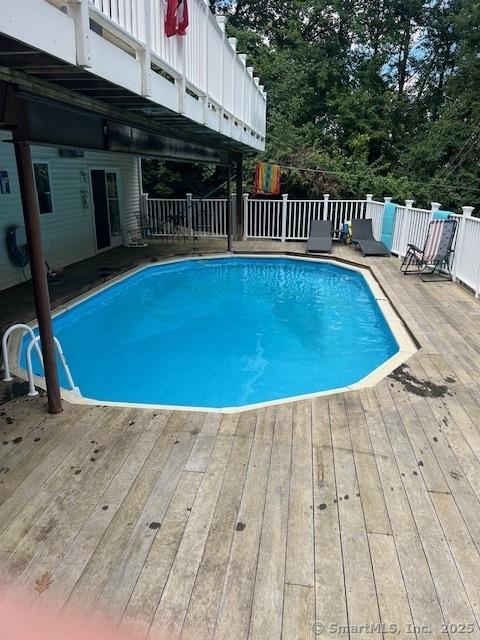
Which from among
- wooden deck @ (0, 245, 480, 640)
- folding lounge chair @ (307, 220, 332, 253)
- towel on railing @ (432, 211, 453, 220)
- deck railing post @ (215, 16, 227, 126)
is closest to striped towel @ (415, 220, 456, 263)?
towel on railing @ (432, 211, 453, 220)

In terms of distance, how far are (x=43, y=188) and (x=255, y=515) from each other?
8.17m

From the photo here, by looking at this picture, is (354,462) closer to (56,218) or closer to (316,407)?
(316,407)

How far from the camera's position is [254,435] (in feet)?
10.2

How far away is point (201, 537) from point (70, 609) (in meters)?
0.64

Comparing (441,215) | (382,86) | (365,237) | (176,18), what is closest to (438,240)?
(441,215)

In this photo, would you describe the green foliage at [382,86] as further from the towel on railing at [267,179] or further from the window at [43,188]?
the window at [43,188]

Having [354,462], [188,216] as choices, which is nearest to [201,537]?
[354,462]

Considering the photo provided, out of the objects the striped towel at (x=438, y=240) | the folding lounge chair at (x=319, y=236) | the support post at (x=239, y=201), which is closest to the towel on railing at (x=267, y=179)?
the support post at (x=239, y=201)

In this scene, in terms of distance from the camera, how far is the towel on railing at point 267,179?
12875 millimetres

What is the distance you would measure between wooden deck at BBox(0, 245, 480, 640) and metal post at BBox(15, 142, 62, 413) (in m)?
0.29

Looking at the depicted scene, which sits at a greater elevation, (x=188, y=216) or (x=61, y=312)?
(x=188, y=216)

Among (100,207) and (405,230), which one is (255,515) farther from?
(100,207)

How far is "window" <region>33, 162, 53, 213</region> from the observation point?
8398 mm

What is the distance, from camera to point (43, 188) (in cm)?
855
